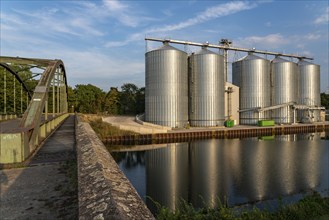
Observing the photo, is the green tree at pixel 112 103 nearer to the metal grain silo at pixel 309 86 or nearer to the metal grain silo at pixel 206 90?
the metal grain silo at pixel 206 90

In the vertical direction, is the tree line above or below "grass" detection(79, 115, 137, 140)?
above

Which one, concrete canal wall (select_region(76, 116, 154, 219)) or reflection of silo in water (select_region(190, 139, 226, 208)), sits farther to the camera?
reflection of silo in water (select_region(190, 139, 226, 208))

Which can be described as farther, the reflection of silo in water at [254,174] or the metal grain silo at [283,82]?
the metal grain silo at [283,82]

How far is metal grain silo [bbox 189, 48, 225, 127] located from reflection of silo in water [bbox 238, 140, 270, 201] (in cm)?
2013

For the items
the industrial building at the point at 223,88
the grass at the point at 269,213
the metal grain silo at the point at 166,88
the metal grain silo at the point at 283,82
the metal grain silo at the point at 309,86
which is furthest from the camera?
the metal grain silo at the point at 309,86

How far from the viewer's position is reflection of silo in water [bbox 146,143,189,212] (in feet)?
51.1

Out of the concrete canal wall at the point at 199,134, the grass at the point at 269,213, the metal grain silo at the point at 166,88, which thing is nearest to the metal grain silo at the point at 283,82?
the concrete canal wall at the point at 199,134

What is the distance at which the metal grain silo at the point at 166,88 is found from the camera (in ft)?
153

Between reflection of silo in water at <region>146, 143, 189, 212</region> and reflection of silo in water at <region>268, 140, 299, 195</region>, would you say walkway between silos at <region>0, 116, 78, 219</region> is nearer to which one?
reflection of silo in water at <region>146, 143, 189, 212</region>

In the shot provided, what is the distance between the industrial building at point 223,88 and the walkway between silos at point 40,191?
126 feet

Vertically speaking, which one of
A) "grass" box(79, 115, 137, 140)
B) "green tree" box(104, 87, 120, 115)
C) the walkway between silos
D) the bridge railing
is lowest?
"grass" box(79, 115, 137, 140)

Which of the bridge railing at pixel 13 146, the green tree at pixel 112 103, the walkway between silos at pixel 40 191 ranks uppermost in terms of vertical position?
the green tree at pixel 112 103

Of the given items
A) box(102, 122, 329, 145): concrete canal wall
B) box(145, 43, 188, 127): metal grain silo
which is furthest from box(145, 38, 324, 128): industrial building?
box(102, 122, 329, 145): concrete canal wall

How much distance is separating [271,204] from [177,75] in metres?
35.6
